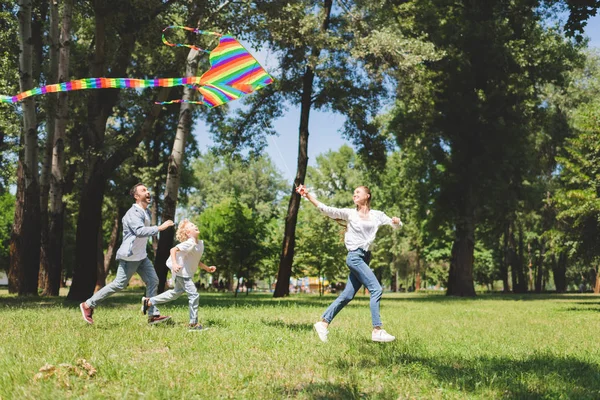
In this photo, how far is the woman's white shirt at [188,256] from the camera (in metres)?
8.53

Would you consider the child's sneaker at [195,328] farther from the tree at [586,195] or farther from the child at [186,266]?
the tree at [586,195]

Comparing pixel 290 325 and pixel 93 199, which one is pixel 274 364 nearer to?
pixel 290 325

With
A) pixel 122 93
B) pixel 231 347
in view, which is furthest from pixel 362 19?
pixel 231 347

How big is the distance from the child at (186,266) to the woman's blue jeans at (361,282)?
→ 195 cm

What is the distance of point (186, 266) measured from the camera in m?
8.73

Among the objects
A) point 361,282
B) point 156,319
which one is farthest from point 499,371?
point 156,319

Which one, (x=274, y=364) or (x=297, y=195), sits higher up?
(x=297, y=195)

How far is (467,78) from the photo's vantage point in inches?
1172

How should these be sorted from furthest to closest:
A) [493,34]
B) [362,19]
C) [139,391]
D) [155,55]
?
[493,34] → [362,19] → [155,55] → [139,391]

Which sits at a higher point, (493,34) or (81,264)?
(493,34)

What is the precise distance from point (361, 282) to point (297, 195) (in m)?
17.2

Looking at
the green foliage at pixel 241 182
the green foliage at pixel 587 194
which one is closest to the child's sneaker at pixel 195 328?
the green foliage at pixel 587 194

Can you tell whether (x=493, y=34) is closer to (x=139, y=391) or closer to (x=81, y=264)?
(x=81, y=264)

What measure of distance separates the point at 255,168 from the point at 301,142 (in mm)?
52009
